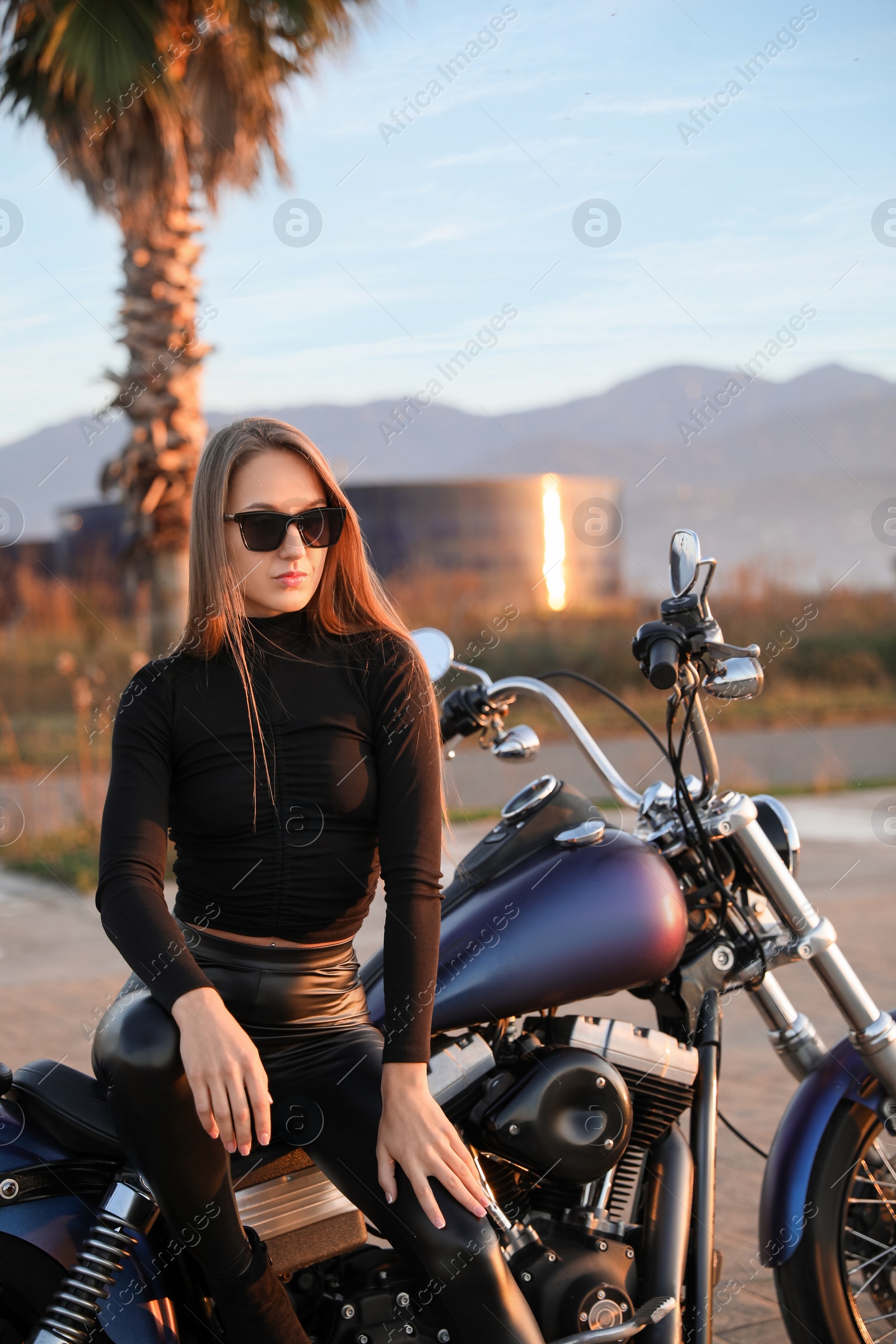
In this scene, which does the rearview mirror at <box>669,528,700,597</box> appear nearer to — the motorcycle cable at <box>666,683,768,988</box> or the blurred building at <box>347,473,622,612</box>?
the motorcycle cable at <box>666,683,768,988</box>

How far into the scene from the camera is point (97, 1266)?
1535 mm

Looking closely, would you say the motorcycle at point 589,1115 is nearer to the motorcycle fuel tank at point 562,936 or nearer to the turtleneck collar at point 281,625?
the motorcycle fuel tank at point 562,936

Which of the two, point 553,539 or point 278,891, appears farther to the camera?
point 553,539

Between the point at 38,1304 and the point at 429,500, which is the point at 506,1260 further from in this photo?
the point at 429,500

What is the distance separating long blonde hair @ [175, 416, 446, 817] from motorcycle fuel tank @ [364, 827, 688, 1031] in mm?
198

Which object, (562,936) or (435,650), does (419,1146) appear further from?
(435,650)

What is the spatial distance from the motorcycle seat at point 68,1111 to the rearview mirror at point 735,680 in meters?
1.05

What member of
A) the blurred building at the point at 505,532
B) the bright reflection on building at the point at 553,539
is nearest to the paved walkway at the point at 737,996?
the blurred building at the point at 505,532

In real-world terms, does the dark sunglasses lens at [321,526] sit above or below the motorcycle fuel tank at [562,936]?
above

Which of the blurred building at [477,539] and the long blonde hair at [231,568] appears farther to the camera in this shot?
the blurred building at [477,539]

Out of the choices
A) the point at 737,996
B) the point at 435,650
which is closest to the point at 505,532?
the point at 737,996

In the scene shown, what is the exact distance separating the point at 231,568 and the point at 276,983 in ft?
1.90

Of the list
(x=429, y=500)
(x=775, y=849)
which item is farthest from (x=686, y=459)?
(x=775, y=849)

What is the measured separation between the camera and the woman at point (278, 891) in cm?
147
